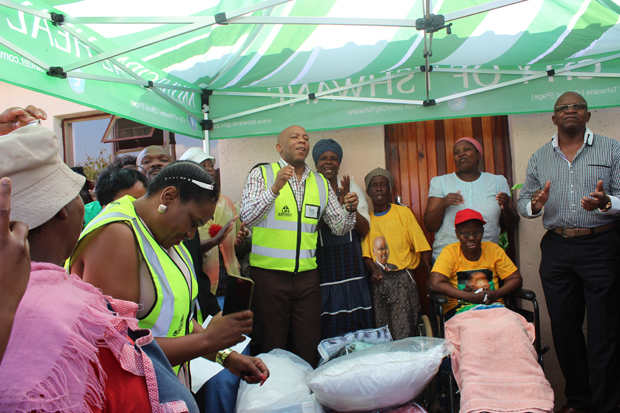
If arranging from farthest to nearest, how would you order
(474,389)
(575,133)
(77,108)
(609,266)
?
(77,108), (575,133), (609,266), (474,389)

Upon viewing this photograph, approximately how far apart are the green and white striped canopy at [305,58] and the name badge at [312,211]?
1175 mm

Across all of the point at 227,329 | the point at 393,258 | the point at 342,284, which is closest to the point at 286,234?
the point at 342,284

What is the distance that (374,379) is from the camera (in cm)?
246

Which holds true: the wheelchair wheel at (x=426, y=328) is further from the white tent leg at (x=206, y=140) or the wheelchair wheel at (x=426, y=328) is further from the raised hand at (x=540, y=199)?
the white tent leg at (x=206, y=140)

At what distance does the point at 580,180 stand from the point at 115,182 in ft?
11.2

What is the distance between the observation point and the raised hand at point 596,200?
2975 millimetres

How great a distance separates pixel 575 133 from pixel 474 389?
223 cm

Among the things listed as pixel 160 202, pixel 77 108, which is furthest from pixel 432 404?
pixel 77 108

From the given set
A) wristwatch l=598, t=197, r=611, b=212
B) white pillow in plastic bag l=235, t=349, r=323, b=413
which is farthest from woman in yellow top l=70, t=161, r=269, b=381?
→ wristwatch l=598, t=197, r=611, b=212

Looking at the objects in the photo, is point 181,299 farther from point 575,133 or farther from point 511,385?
point 575,133

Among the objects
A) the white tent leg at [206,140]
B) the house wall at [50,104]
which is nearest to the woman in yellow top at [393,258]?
the white tent leg at [206,140]

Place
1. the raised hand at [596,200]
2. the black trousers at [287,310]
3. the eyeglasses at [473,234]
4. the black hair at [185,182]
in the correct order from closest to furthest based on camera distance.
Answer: the black hair at [185,182] < the raised hand at [596,200] < the black trousers at [287,310] < the eyeglasses at [473,234]

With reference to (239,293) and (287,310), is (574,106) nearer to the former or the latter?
(287,310)

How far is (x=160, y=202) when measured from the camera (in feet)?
5.32
